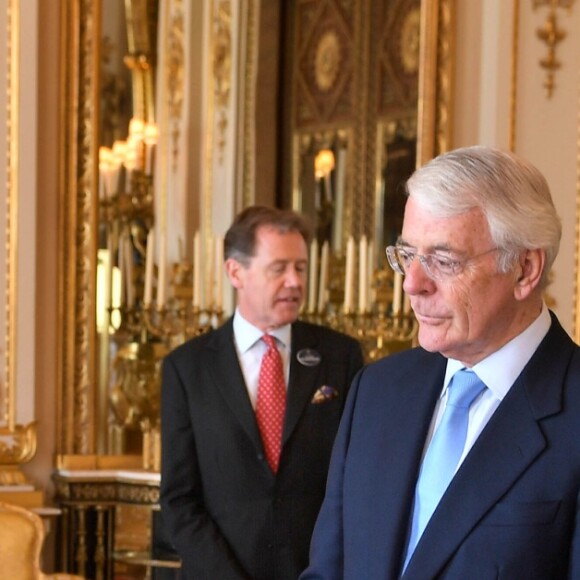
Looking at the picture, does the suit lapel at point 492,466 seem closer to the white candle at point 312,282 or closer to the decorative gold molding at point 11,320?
the decorative gold molding at point 11,320

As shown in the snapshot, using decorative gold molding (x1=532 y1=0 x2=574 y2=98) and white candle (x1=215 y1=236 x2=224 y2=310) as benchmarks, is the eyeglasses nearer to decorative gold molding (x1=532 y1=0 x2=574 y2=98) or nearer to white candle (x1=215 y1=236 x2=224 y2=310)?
white candle (x1=215 y1=236 x2=224 y2=310)

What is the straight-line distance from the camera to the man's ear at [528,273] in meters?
1.97

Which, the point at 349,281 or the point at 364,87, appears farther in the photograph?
the point at 364,87

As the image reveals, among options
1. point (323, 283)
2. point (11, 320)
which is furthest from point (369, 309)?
point (11, 320)

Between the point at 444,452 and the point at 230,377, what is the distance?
1.63 metres

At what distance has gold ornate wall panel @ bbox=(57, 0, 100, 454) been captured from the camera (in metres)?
4.56

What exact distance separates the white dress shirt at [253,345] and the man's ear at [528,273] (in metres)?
1.70

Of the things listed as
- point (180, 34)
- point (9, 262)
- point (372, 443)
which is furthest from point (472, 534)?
point (180, 34)

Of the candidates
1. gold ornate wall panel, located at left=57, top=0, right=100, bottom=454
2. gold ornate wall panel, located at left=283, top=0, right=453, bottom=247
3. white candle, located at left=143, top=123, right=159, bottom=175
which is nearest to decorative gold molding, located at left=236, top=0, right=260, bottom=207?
gold ornate wall panel, located at left=283, top=0, right=453, bottom=247

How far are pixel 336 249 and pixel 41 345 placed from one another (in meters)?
1.25

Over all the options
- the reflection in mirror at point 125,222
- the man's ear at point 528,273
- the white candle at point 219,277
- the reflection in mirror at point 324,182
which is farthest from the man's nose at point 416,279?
the reflection in mirror at point 324,182

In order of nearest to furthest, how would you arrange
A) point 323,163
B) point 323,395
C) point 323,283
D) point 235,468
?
1. point 235,468
2. point 323,395
3. point 323,283
4. point 323,163

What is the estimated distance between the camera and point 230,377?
357 cm

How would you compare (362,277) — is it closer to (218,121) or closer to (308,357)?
(218,121)
